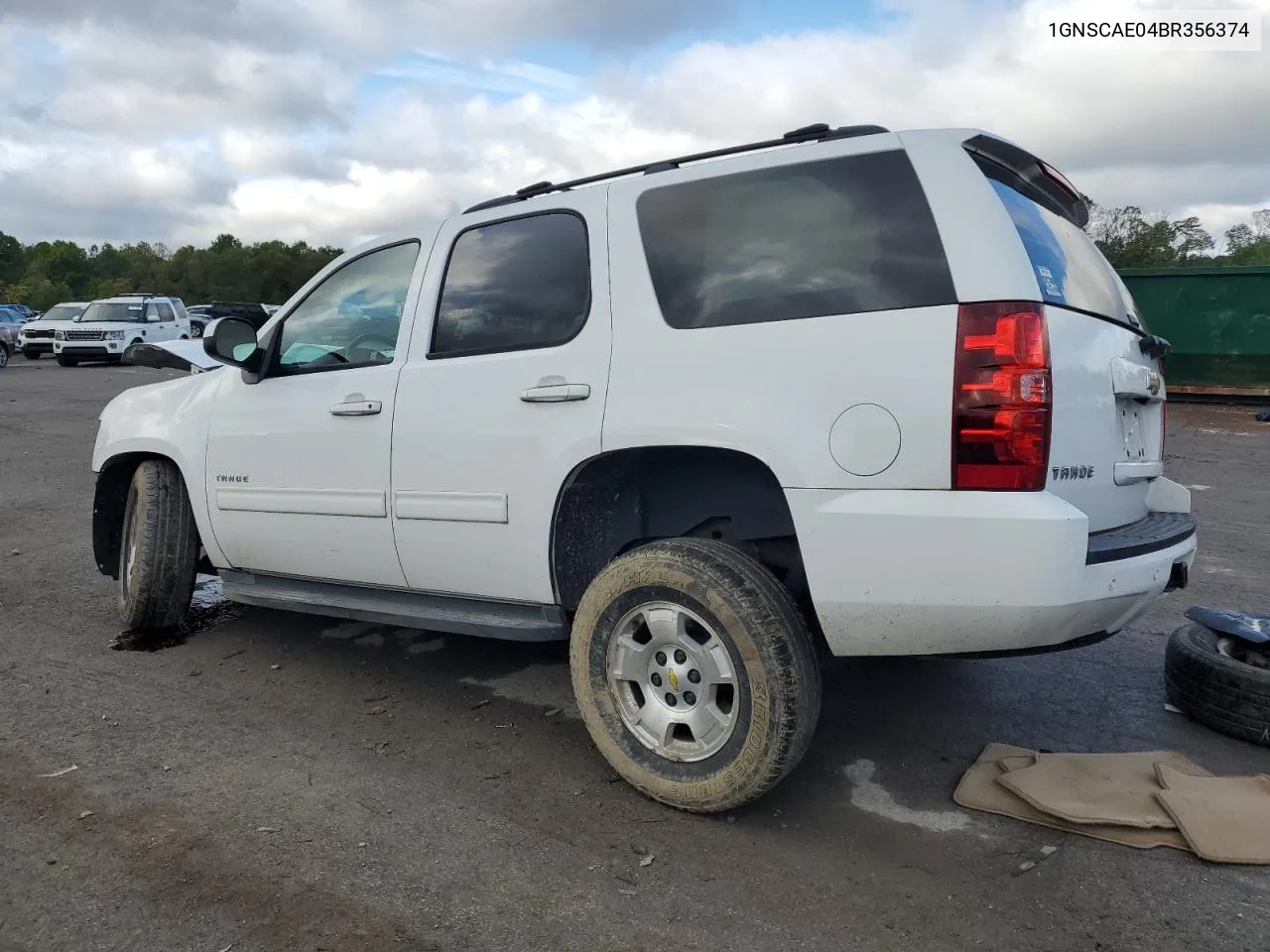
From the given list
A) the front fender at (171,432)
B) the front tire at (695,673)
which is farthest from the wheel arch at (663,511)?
the front fender at (171,432)

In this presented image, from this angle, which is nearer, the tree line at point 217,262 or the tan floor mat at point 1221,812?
the tan floor mat at point 1221,812

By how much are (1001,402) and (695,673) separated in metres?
1.23

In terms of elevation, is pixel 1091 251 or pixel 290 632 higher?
pixel 1091 251

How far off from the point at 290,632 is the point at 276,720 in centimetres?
127

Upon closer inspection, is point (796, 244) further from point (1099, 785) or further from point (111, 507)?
point (111, 507)

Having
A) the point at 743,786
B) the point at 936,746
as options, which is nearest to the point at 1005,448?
the point at 743,786

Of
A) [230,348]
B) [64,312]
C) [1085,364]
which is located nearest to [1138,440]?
[1085,364]

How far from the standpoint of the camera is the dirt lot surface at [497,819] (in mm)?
2430

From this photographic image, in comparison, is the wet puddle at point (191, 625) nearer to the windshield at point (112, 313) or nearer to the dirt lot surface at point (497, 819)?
the dirt lot surface at point (497, 819)

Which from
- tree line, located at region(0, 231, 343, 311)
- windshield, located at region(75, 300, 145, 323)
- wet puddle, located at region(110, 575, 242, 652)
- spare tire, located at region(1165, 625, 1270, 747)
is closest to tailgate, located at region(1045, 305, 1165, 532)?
spare tire, located at region(1165, 625, 1270, 747)

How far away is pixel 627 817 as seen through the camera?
3002mm

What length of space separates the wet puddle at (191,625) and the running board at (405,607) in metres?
0.58

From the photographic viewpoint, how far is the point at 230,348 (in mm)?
4262

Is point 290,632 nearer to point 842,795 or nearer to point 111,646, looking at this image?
point 111,646
